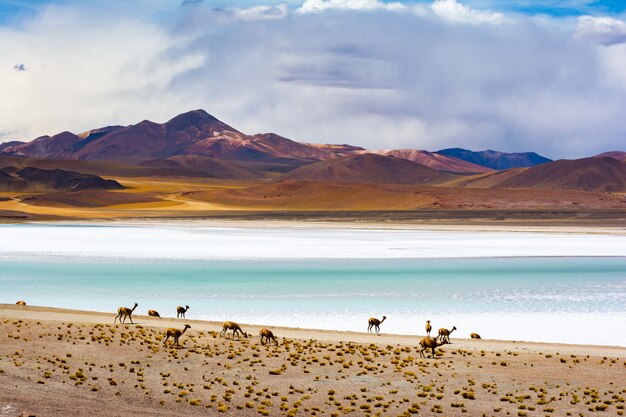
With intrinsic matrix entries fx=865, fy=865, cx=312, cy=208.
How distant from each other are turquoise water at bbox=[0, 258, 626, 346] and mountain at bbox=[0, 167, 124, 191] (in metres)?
119

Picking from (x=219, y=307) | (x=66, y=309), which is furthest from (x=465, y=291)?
(x=66, y=309)

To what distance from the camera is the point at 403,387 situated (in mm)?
15383

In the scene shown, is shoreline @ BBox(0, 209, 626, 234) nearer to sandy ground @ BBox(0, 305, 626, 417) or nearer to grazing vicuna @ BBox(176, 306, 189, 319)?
grazing vicuna @ BBox(176, 306, 189, 319)

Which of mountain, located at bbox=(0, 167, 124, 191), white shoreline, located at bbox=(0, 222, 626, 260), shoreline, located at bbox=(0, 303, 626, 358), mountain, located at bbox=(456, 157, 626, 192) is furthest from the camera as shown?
mountain, located at bbox=(456, 157, 626, 192)

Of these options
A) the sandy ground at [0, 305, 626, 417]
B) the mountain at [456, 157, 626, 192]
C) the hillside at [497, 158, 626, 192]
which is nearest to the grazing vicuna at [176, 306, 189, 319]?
the sandy ground at [0, 305, 626, 417]

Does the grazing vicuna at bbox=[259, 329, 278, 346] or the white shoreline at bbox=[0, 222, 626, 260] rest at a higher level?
the white shoreline at bbox=[0, 222, 626, 260]

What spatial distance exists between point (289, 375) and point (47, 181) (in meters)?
150

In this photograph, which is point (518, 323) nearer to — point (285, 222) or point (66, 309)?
point (66, 309)

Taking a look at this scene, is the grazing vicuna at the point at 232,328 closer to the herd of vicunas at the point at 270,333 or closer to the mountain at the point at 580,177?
the herd of vicunas at the point at 270,333

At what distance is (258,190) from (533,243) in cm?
8860

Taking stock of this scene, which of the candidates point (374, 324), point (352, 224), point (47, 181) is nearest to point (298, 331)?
point (374, 324)

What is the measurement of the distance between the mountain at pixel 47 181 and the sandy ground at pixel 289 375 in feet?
455

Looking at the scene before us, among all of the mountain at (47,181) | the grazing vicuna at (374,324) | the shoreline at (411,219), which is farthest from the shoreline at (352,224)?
the mountain at (47,181)

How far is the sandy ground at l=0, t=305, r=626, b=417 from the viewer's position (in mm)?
13789
